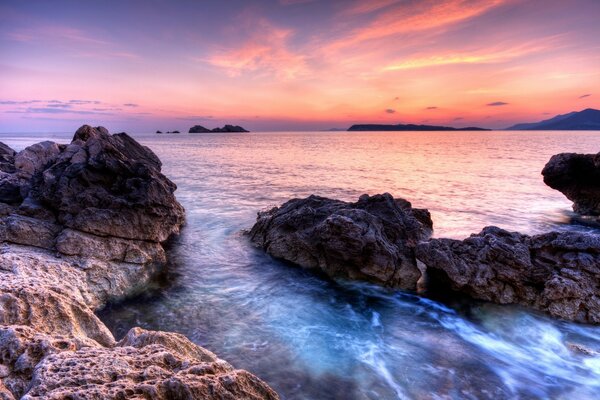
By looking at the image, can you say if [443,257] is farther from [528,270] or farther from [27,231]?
[27,231]

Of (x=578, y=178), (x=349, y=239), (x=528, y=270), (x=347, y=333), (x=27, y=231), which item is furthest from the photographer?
(x=578, y=178)

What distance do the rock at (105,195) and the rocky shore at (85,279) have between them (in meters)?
0.03

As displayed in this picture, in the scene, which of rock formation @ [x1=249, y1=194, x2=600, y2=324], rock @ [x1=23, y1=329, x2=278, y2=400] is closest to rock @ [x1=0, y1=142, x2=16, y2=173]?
rock formation @ [x1=249, y1=194, x2=600, y2=324]

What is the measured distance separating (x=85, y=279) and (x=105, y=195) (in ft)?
10.3

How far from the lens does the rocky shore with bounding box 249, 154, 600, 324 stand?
926 cm

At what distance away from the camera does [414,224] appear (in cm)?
1273

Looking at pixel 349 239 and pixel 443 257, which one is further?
pixel 349 239

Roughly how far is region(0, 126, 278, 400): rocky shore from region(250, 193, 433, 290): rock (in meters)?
4.35

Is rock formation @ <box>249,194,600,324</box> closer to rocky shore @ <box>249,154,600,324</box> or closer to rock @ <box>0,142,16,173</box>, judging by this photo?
rocky shore @ <box>249,154,600,324</box>

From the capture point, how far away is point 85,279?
349 inches

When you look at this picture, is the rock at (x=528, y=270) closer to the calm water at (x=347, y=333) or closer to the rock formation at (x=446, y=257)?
the rock formation at (x=446, y=257)

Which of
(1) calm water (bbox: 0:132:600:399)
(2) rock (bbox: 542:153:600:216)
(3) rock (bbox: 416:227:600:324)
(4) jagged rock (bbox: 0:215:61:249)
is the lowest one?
(1) calm water (bbox: 0:132:600:399)

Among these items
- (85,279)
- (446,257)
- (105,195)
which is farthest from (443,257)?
(105,195)

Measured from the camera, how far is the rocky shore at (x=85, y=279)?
3273mm
